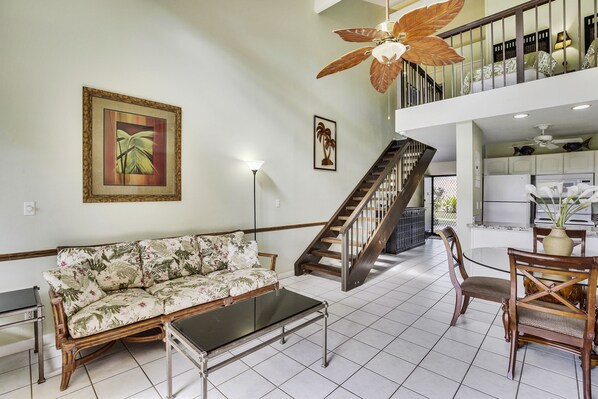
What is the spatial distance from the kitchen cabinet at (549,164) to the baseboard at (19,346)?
747 cm

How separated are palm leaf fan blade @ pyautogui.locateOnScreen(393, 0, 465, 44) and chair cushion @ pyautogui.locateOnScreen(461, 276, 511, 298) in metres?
2.36

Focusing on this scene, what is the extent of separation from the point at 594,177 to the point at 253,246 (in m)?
Answer: 5.69

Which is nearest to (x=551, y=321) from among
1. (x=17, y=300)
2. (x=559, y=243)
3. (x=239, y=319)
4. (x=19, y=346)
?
(x=559, y=243)

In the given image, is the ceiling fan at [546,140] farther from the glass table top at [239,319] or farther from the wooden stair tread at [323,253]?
the glass table top at [239,319]

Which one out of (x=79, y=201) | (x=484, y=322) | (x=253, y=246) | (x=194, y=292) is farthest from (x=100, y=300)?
(x=484, y=322)

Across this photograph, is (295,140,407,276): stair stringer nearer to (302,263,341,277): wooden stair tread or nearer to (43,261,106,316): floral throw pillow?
(302,263,341,277): wooden stair tread

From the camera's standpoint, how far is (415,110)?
4.52m

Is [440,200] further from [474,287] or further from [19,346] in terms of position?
[19,346]

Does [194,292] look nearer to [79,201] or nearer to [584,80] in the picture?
[79,201]

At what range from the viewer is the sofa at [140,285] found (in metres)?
2.15

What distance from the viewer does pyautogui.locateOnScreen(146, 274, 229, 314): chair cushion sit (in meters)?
2.58

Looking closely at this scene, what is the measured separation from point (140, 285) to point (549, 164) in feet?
22.1

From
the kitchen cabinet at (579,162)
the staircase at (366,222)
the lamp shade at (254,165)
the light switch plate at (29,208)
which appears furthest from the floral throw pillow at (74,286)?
the kitchen cabinet at (579,162)

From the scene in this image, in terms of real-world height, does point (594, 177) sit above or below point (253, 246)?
above
